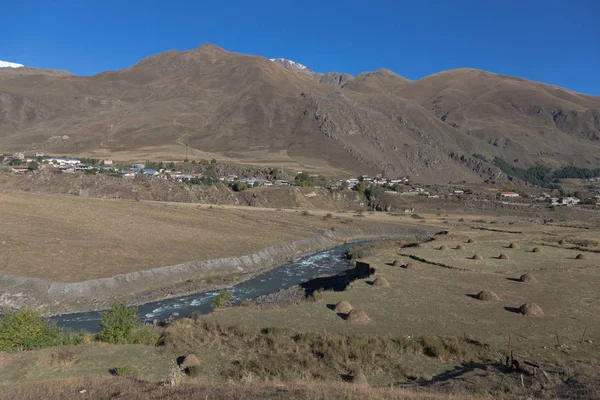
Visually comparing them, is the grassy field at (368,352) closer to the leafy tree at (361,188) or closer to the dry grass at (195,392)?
the dry grass at (195,392)

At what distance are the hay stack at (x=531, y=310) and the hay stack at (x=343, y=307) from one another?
10895 millimetres

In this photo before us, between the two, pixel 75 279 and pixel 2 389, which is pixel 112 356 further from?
pixel 75 279

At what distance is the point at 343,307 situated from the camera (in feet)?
91.8

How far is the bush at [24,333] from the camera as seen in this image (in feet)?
71.5

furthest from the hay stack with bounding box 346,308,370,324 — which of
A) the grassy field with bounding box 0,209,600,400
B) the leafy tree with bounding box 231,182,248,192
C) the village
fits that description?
the village

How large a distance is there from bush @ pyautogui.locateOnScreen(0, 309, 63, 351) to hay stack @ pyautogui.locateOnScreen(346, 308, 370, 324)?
16.3 meters

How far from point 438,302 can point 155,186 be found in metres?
83.4

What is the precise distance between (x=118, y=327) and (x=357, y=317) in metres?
13.8

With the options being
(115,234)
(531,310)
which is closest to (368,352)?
(531,310)

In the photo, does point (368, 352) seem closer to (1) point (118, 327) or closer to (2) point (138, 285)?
(1) point (118, 327)

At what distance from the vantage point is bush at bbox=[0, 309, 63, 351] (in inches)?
858

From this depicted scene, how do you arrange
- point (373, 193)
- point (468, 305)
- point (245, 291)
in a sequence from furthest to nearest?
point (373, 193)
point (245, 291)
point (468, 305)

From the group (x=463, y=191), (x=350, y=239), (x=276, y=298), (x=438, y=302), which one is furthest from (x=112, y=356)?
(x=463, y=191)

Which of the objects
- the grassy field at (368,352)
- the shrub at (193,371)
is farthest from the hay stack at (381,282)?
the shrub at (193,371)
